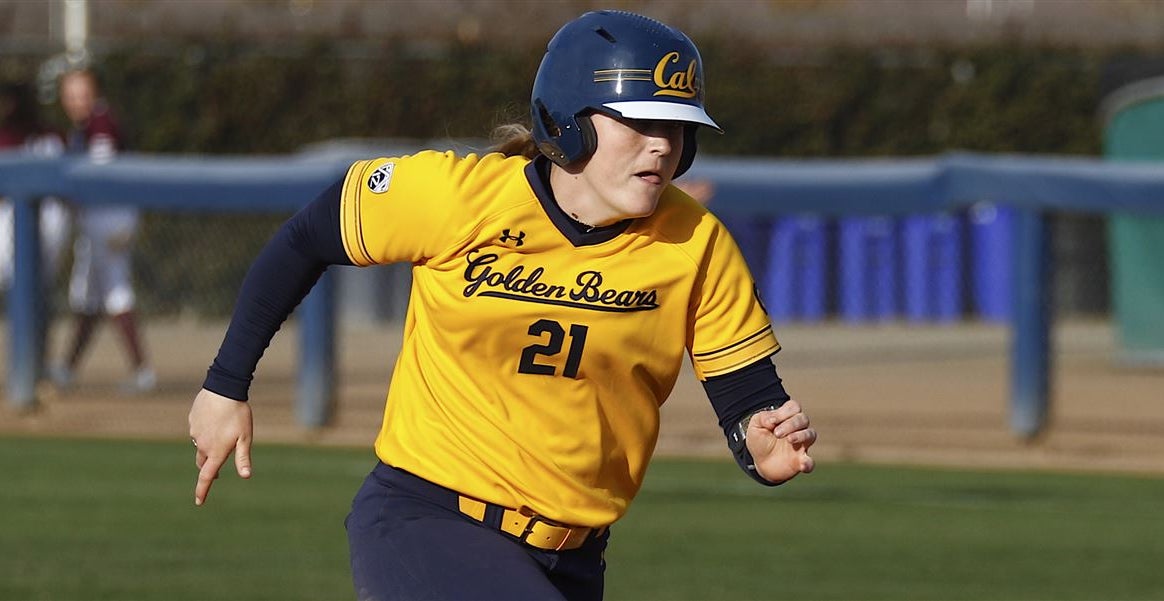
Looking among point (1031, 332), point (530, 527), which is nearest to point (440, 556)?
point (530, 527)

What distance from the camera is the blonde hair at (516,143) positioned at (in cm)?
480

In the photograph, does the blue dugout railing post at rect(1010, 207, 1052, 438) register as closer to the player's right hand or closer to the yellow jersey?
the yellow jersey

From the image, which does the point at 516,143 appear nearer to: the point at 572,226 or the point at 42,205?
the point at 572,226

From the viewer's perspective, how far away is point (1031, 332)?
11.5 metres

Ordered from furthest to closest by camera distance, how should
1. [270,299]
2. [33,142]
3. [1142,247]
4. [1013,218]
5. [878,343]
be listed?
[878,343] < [1142,247] < [33,142] < [1013,218] < [270,299]

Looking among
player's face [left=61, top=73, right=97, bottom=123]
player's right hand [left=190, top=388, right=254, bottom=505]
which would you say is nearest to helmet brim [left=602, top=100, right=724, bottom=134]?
player's right hand [left=190, top=388, right=254, bottom=505]

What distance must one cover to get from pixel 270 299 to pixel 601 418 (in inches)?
29.6

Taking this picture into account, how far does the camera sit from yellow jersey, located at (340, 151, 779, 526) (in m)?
4.40

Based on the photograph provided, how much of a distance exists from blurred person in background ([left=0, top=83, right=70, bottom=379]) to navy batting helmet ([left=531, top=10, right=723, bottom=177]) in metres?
8.48

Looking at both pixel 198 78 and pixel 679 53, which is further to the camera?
pixel 198 78

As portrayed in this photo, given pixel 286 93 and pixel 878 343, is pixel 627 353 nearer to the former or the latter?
pixel 878 343

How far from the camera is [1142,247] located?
15.6 m

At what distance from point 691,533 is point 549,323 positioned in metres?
4.49

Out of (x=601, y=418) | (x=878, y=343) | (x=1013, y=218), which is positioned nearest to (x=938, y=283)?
(x=878, y=343)
